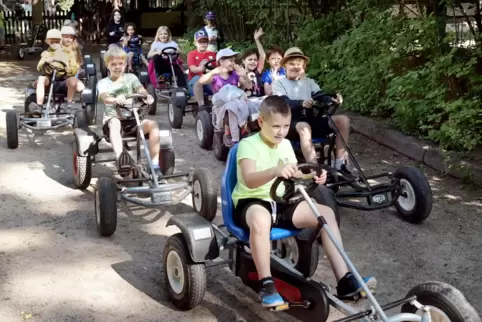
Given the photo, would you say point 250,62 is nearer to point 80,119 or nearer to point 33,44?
point 80,119

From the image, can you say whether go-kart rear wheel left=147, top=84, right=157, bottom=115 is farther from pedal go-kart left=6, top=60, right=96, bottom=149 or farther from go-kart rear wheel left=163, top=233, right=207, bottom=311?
go-kart rear wheel left=163, top=233, right=207, bottom=311

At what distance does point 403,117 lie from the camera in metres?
7.88

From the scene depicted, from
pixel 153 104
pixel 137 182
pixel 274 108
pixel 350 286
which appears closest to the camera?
pixel 350 286

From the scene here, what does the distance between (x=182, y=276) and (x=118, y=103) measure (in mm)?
2479

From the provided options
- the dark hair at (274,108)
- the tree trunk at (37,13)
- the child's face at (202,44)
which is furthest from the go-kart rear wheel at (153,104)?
the tree trunk at (37,13)

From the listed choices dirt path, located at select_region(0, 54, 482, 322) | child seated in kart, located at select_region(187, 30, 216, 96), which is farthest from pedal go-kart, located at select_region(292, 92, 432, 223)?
child seated in kart, located at select_region(187, 30, 216, 96)

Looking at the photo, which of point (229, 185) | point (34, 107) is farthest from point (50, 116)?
point (229, 185)

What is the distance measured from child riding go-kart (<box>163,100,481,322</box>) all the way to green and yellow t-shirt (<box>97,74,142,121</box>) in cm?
248

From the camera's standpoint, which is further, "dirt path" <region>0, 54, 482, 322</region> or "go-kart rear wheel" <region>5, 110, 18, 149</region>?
"go-kart rear wheel" <region>5, 110, 18, 149</region>

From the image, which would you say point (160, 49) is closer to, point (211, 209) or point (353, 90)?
point (353, 90)

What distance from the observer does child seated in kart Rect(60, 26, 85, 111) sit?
8812 millimetres

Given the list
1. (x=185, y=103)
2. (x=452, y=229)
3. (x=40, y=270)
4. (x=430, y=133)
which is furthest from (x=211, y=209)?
(x=185, y=103)


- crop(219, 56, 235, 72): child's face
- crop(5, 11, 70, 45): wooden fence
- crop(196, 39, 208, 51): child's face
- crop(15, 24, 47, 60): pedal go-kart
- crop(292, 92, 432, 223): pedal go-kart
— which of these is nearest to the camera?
crop(292, 92, 432, 223): pedal go-kart

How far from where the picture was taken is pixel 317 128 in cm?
611
